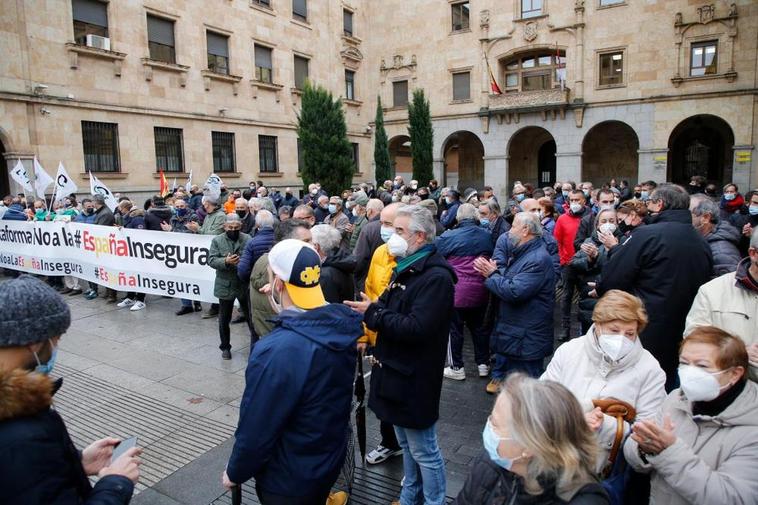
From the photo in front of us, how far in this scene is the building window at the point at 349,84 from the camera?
2970 centimetres

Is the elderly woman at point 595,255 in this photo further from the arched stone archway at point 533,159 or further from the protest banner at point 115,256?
the arched stone archway at point 533,159

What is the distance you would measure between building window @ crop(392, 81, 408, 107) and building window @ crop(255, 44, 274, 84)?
854 cm

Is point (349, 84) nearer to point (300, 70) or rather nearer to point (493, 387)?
point (300, 70)

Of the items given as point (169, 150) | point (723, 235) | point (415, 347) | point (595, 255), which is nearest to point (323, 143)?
point (169, 150)

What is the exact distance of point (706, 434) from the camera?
2143 millimetres

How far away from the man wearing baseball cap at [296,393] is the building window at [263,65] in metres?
23.3

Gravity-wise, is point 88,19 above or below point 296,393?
above

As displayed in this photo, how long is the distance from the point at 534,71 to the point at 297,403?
95.4 ft

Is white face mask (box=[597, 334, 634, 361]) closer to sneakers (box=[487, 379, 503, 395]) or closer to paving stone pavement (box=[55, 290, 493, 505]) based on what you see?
paving stone pavement (box=[55, 290, 493, 505])

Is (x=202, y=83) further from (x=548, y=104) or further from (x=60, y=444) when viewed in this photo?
(x=60, y=444)

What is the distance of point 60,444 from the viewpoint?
173cm

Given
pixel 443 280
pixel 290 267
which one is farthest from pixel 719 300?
pixel 290 267

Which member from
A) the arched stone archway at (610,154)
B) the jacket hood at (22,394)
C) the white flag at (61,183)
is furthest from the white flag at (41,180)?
the arched stone archway at (610,154)

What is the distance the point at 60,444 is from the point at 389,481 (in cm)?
275
